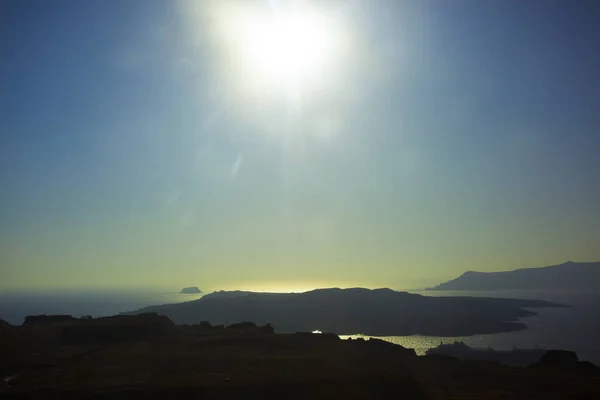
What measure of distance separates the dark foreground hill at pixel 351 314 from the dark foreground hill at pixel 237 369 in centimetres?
7926

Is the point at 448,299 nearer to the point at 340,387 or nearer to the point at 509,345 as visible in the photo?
the point at 509,345

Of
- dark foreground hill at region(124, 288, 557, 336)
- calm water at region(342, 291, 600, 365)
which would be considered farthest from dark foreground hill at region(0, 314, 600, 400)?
dark foreground hill at region(124, 288, 557, 336)

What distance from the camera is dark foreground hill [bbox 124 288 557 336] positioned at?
12144 centimetres

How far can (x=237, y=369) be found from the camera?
25.2m

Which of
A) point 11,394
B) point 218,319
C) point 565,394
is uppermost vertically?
point 218,319

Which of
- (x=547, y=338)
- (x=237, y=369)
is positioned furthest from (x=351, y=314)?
(x=237, y=369)

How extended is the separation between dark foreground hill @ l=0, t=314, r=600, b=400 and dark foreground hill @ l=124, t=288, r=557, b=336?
79.3 metres

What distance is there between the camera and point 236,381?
72.3 feet

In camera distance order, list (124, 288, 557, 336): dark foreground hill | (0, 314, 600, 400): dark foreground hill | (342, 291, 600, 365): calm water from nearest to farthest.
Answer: (0, 314, 600, 400): dark foreground hill → (342, 291, 600, 365): calm water → (124, 288, 557, 336): dark foreground hill

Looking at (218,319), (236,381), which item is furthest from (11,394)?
(218,319)

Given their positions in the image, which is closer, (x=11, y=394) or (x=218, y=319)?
(x=11, y=394)

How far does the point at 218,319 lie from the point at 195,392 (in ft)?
355

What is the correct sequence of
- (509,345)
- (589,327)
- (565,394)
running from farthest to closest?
1. (589,327)
2. (509,345)
3. (565,394)

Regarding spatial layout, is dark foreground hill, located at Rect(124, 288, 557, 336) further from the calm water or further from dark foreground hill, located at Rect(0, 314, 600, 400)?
dark foreground hill, located at Rect(0, 314, 600, 400)
